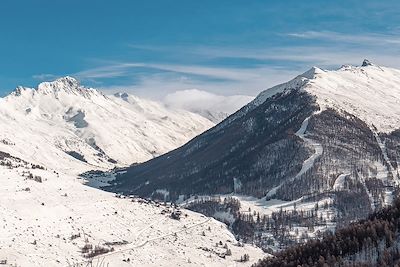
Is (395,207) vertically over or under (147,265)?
over

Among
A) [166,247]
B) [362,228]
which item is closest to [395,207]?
[362,228]

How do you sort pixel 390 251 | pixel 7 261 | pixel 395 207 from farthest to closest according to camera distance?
pixel 7 261, pixel 395 207, pixel 390 251

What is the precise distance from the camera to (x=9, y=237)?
176 meters

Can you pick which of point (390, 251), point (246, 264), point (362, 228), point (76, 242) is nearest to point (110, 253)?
point (76, 242)

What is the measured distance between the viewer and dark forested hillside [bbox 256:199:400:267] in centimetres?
10575

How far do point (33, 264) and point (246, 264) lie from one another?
6211cm

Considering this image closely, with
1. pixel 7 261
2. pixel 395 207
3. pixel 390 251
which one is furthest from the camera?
pixel 7 261

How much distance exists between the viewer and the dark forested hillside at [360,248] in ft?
347

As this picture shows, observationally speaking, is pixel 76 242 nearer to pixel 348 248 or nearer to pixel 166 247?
pixel 166 247

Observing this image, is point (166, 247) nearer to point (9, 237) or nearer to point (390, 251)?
point (9, 237)

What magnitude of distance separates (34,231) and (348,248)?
10351 centimetres

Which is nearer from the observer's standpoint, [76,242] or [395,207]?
[395,207]

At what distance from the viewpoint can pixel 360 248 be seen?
112 metres

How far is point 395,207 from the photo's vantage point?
132m
